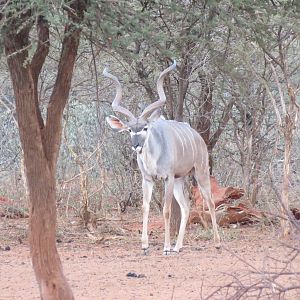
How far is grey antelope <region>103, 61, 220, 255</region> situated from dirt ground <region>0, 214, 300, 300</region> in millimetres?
509

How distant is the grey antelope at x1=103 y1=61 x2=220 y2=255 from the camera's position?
990 cm

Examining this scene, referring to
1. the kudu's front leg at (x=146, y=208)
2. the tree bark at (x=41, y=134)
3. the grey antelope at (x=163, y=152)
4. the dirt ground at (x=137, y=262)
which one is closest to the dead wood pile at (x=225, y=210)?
the dirt ground at (x=137, y=262)

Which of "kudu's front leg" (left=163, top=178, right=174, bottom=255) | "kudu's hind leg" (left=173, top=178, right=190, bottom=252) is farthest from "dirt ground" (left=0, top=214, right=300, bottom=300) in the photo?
"kudu's hind leg" (left=173, top=178, right=190, bottom=252)

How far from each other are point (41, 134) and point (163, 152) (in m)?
4.19

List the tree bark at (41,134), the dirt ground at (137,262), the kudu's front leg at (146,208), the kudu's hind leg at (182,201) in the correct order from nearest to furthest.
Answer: the tree bark at (41,134) → the dirt ground at (137,262) → the kudu's front leg at (146,208) → the kudu's hind leg at (182,201)

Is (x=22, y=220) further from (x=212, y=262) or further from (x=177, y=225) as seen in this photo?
(x=212, y=262)

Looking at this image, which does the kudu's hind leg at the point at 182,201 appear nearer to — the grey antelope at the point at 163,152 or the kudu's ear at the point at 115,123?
the grey antelope at the point at 163,152

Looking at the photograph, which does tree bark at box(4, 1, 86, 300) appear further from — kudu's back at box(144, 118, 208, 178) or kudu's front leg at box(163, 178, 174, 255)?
kudu's back at box(144, 118, 208, 178)

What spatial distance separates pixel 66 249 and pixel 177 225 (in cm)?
161

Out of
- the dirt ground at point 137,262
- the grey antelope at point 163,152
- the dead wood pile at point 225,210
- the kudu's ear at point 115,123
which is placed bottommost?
the dirt ground at point 137,262

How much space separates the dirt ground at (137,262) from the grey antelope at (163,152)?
0.51 meters

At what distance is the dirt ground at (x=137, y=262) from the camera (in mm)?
7121

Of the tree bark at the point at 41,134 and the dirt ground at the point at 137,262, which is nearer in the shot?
the tree bark at the point at 41,134

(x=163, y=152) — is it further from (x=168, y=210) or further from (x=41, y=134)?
(x=41, y=134)
